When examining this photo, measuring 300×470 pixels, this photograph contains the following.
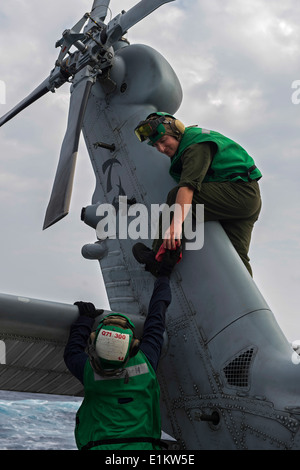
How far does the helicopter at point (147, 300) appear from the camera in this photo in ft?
9.45

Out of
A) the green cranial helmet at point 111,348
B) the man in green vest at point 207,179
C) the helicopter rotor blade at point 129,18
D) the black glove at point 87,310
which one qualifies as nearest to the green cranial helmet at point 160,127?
the man in green vest at point 207,179

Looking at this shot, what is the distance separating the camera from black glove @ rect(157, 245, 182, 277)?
11.4 ft

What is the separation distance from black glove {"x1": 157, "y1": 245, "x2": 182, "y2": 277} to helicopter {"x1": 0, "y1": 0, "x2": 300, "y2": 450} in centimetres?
14

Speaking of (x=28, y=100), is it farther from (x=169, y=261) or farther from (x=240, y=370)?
(x=240, y=370)

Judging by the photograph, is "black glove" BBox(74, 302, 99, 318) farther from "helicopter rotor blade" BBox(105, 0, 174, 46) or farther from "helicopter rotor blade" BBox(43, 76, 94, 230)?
"helicopter rotor blade" BBox(105, 0, 174, 46)

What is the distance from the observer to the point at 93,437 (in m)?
Result: 2.51

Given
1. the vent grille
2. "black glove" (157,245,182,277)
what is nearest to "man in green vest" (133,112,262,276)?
"black glove" (157,245,182,277)

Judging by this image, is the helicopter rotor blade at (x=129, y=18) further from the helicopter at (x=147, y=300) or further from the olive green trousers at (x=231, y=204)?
the olive green trousers at (x=231, y=204)

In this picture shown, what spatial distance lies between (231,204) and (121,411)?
181 cm

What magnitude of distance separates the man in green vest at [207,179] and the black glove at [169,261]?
11 centimetres

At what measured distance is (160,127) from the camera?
3.74m
